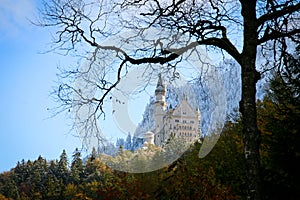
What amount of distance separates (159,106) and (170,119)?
0.79 feet

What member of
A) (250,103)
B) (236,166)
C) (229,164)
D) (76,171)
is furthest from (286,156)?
(76,171)

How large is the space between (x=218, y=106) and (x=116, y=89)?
1586mm

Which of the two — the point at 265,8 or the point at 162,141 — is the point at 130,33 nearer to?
the point at 162,141

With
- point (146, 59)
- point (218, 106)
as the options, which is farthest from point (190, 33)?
point (218, 106)

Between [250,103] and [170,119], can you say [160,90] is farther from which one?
[250,103]

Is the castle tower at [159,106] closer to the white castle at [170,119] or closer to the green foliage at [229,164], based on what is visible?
the white castle at [170,119]

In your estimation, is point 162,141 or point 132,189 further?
point 132,189

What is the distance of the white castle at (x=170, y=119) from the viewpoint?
5.57 m

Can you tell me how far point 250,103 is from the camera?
517 centimetres

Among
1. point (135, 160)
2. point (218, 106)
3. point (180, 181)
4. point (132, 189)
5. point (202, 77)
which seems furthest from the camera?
point (132, 189)

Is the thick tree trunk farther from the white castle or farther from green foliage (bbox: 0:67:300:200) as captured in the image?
green foliage (bbox: 0:67:300:200)

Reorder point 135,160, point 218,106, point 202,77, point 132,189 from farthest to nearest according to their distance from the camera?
point 132,189 → point 135,160 → point 202,77 → point 218,106

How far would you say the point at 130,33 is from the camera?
6.06 metres

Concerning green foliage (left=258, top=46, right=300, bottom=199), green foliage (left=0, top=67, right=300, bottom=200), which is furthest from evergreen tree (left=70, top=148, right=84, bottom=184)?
green foliage (left=258, top=46, right=300, bottom=199)
